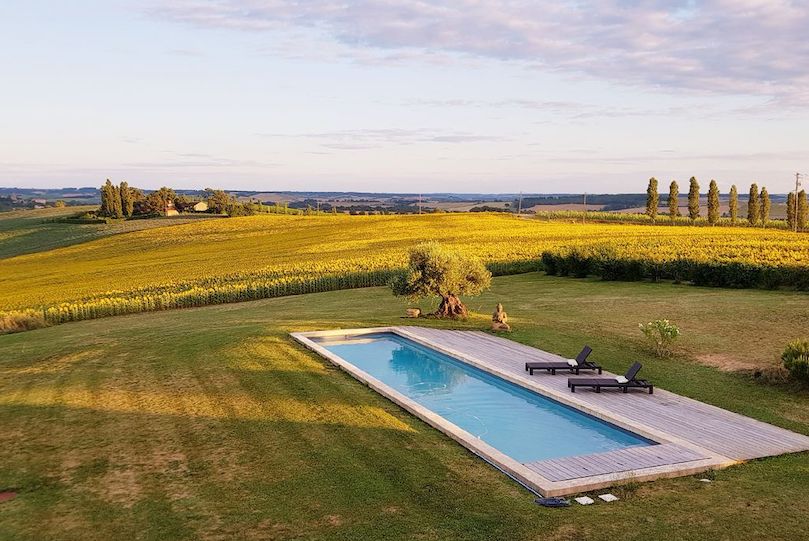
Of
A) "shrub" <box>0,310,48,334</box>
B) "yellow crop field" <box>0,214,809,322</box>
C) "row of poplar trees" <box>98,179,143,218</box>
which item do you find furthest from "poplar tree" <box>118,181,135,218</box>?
"shrub" <box>0,310,48,334</box>

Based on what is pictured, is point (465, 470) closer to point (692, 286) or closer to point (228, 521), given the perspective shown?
point (228, 521)

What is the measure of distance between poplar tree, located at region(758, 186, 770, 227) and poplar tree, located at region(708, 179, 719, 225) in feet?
19.4

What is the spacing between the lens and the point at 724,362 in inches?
658

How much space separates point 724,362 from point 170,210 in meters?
96.4

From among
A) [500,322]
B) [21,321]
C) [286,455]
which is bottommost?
[21,321]

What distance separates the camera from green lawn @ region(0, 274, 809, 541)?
833 centimetres

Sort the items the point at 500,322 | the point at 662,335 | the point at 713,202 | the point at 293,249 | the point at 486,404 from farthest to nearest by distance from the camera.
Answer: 1. the point at 713,202
2. the point at 293,249
3. the point at 500,322
4. the point at 662,335
5. the point at 486,404

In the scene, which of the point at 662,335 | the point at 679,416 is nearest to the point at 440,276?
the point at 662,335

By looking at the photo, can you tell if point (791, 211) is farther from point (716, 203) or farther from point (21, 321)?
point (21, 321)

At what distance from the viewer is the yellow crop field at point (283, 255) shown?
114 feet

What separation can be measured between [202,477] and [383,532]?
3.47 m

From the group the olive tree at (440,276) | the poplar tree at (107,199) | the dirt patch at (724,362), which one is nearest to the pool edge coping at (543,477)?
the dirt patch at (724,362)

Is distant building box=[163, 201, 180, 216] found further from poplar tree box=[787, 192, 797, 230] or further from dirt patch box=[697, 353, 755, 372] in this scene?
dirt patch box=[697, 353, 755, 372]

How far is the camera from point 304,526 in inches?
326
